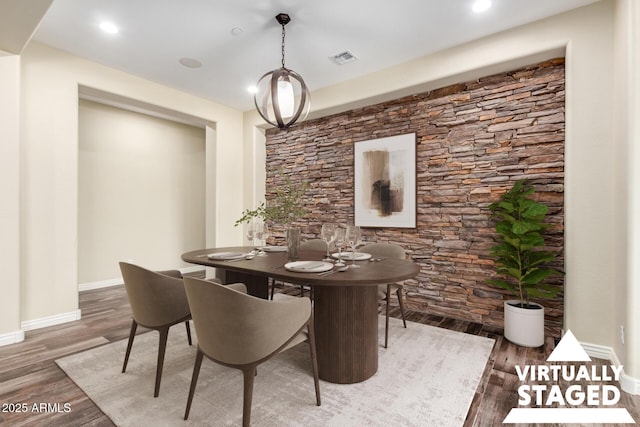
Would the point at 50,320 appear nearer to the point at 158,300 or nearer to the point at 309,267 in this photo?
the point at 158,300

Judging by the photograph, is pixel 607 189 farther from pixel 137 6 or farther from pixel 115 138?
pixel 115 138

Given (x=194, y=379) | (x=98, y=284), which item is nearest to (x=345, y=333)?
(x=194, y=379)

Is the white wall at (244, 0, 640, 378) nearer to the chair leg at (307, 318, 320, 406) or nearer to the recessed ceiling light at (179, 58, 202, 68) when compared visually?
the chair leg at (307, 318, 320, 406)

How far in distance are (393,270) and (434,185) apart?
189cm

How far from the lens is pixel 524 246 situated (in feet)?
8.40

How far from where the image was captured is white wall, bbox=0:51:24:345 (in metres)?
2.70

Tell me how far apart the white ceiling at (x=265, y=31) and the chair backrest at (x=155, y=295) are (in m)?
2.15

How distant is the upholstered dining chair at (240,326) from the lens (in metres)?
1.40

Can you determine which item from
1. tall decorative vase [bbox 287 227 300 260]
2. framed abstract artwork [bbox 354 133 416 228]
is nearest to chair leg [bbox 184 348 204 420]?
tall decorative vase [bbox 287 227 300 260]

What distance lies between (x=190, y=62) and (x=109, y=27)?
0.80 meters

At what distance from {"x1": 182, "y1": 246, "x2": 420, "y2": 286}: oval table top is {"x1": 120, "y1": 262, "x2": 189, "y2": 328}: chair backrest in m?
0.36

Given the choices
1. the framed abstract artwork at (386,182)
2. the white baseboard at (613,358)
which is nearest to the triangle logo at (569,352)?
the white baseboard at (613,358)

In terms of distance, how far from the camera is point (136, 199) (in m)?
5.05

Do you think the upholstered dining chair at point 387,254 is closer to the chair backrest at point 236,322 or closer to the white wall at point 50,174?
the chair backrest at point 236,322
